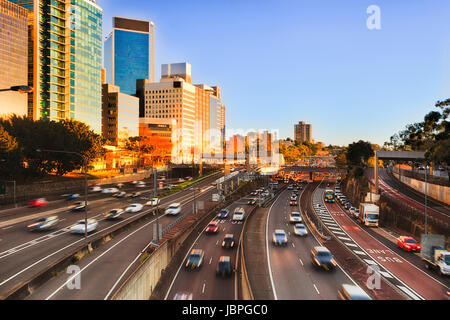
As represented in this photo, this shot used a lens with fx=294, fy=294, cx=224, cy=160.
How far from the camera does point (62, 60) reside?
11544 centimetres

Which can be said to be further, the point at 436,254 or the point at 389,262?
the point at 389,262

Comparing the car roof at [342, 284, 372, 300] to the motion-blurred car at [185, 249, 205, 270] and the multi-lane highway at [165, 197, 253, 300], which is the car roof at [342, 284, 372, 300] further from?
the motion-blurred car at [185, 249, 205, 270]

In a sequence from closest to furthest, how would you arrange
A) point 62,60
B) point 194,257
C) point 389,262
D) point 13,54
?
point 194,257, point 389,262, point 13,54, point 62,60

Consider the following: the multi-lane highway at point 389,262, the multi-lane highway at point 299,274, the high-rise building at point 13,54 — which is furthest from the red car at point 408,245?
the high-rise building at point 13,54

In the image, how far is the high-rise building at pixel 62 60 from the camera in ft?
356

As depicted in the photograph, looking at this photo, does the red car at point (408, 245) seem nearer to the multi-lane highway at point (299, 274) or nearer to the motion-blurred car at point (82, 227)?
the multi-lane highway at point (299, 274)

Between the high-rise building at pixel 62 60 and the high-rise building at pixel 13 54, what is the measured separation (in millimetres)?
6316

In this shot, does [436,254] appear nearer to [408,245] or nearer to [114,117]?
[408,245]

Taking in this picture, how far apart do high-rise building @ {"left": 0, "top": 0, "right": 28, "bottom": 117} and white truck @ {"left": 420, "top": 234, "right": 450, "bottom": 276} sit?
111m

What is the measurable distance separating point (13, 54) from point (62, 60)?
60.8ft

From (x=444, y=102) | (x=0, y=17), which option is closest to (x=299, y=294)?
(x=444, y=102)

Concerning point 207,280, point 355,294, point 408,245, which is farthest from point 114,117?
point 355,294

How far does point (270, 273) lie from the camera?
30.9 metres
